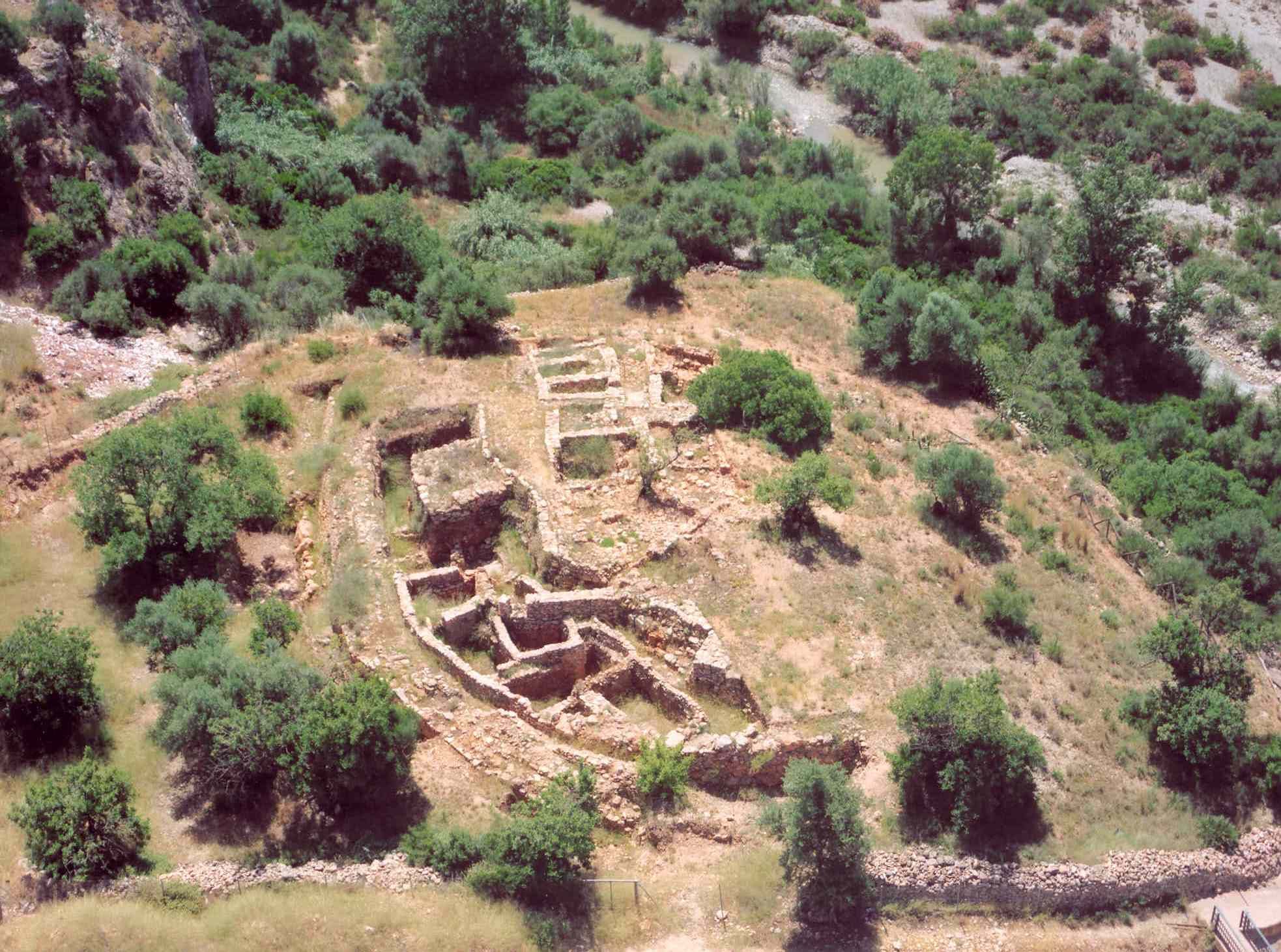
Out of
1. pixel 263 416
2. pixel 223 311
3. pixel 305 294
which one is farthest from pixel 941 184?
pixel 263 416

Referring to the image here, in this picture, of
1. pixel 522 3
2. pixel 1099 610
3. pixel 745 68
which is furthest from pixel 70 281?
→ pixel 745 68

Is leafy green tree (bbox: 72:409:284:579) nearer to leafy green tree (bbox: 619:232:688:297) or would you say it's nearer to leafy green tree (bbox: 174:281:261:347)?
leafy green tree (bbox: 174:281:261:347)

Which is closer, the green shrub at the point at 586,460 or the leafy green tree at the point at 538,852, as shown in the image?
the leafy green tree at the point at 538,852

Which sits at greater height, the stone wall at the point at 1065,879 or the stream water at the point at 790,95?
the stream water at the point at 790,95

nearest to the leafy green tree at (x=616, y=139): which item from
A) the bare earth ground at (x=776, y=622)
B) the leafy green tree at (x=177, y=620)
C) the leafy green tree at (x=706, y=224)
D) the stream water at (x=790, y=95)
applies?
the stream water at (x=790, y=95)

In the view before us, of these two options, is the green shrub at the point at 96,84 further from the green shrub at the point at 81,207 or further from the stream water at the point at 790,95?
the stream water at the point at 790,95

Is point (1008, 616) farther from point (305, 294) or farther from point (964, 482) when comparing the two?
point (305, 294)

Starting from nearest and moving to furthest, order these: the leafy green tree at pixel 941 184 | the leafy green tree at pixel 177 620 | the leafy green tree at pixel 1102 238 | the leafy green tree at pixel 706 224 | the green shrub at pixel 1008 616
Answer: the leafy green tree at pixel 177 620 < the green shrub at pixel 1008 616 < the leafy green tree at pixel 706 224 < the leafy green tree at pixel 1102 238 < the leafy green tree at pixel 941 184
